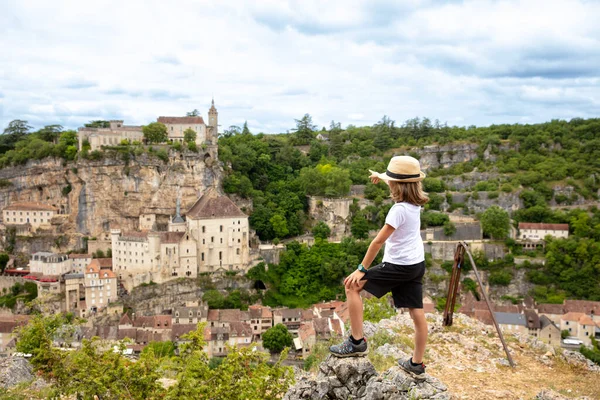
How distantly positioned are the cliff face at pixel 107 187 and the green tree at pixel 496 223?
79.0 feet

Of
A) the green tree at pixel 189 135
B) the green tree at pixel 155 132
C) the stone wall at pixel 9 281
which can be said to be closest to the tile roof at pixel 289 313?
the green tree at pixel 189 135

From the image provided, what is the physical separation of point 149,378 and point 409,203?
3.54m

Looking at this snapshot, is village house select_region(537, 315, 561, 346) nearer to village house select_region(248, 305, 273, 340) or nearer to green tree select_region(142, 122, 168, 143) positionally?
village house select_region(248, 305, 273, 340)

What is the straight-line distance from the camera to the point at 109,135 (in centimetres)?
4288

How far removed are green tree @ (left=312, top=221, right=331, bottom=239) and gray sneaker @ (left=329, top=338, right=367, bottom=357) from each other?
123 ft

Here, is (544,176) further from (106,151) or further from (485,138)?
(106,151)

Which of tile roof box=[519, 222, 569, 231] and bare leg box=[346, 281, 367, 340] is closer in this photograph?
bare leg box=[346, 281, 367, 340]

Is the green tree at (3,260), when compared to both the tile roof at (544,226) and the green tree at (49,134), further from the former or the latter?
the tile roof at (544,226)

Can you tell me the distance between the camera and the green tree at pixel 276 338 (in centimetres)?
2888

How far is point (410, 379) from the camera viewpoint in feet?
17.7

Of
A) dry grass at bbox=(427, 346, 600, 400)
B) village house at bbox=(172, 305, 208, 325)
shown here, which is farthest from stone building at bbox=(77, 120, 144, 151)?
dry grass at bbox=(427, 346, 600, 400)

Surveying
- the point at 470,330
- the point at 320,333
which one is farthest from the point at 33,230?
the point at 470,330

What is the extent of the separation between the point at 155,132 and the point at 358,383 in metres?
41.6

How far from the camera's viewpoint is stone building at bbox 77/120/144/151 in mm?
42275
